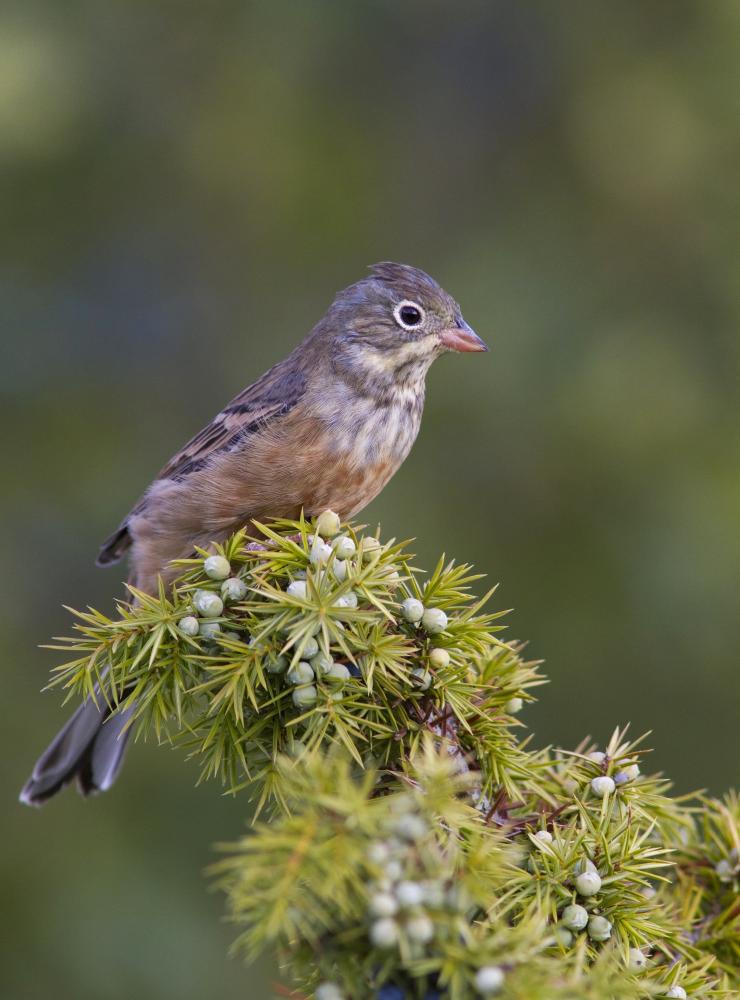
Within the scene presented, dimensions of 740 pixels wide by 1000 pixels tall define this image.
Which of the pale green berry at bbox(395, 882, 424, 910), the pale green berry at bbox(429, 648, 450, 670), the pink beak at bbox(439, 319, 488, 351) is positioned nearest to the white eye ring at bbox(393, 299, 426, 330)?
the pink beak at bbox(439, 319, 488, 351)

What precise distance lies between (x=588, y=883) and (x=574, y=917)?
0.24 ft

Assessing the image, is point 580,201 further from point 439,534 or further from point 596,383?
point 439,534

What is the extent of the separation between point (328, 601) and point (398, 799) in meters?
0.70

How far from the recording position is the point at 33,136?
6176 millimetres

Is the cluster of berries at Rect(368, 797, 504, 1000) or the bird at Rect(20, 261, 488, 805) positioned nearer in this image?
the cluster of berries at Rect(368, 797, 504, 1000)

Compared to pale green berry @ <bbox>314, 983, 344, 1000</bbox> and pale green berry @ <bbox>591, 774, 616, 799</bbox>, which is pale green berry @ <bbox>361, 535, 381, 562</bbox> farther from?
pale green berry @ <bbox>314, 983, 344, 1000</bbox>

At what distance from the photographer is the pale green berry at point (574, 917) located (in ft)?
7.54

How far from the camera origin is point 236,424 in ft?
15.3

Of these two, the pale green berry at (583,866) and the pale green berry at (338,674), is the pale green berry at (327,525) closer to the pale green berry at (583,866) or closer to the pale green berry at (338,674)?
the pale green berry at (338,674)

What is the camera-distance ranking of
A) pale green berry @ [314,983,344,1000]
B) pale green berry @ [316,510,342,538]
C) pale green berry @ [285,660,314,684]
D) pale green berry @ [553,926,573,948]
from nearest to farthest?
pale green berry @ [314,983,344,1000], pale green berry @ [553,926,573,948], pale green berry @ [285,660,314,684], pale green berry @ [316,510,342,538]

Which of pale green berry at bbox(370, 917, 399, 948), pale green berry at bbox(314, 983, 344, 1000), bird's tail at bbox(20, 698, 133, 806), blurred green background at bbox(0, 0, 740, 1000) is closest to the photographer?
pale green berry at bbox(370, 917, 399, 948)

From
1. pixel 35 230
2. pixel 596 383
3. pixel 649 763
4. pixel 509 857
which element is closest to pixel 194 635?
pixel 509 857

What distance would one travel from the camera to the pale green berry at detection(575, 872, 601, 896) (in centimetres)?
230

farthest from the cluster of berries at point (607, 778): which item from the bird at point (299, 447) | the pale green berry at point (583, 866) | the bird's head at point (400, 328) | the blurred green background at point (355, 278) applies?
the blurred green background at point (355, 278)
